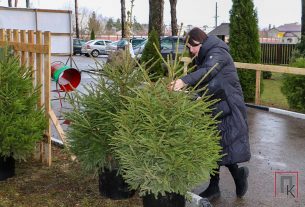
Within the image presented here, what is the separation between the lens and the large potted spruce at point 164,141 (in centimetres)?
341

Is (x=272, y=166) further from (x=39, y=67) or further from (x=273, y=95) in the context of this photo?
(x=273, y=95)

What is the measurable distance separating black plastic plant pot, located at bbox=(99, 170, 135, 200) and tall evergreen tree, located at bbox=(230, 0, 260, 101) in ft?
28.6

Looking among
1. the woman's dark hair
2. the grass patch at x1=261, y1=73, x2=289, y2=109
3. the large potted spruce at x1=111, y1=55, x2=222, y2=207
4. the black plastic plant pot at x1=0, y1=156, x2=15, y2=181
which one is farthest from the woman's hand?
the grass patch at x1=261, y1=73, x2=289, y2=109

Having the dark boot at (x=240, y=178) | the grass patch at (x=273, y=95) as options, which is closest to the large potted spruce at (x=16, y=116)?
the dark boot at (x=240, y=178)

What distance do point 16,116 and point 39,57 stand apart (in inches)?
34.5

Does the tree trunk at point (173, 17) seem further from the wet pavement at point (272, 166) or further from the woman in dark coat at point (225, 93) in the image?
the woman in dark coat at point (225, 93)

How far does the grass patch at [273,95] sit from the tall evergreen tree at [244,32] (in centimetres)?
126

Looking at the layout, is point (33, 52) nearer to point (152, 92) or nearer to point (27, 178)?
point (27, 178)

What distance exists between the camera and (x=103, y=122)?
4.17m

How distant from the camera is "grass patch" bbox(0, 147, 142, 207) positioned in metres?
4.27

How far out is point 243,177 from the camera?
4.57 metres

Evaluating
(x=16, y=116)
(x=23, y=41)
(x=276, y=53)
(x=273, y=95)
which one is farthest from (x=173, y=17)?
(x=16, y=116)

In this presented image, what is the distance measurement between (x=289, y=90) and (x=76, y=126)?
6858 millimetres

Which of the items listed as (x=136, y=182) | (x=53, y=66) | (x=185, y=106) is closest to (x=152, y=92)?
(x=185, y=106)
